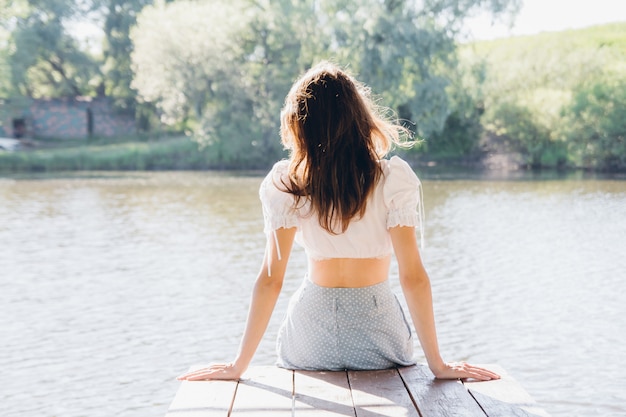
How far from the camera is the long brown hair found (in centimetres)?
302

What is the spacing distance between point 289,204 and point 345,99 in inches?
16.6

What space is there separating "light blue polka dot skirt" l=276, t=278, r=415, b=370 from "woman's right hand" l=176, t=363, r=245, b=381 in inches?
9.3

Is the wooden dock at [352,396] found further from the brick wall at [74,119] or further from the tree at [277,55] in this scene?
the brick wall at [74,119]

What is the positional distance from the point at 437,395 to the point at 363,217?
0.66 meters

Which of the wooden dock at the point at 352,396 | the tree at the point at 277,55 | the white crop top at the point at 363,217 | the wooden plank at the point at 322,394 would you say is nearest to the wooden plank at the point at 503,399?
the wooden dock at the point at 352,396

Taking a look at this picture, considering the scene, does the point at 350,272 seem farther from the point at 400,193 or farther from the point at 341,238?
the point at 400,193

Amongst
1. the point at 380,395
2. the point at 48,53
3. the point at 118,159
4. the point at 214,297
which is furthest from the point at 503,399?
the point at 48,53

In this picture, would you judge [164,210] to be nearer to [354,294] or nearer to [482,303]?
[482,303]

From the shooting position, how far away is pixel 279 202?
124 inches

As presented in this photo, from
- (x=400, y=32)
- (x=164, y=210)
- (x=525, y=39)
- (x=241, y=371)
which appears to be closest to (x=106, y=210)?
(x=164, y=210)

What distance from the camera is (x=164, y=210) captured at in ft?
67.2

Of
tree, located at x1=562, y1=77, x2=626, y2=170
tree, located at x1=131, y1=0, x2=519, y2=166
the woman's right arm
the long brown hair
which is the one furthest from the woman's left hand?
tree, located at x1=562, y1=77, x2=626, y2=170

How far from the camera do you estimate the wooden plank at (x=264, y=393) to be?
2.77 metres

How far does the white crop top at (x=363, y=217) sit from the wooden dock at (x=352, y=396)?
0.44m
